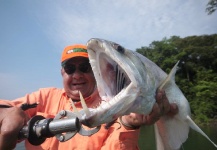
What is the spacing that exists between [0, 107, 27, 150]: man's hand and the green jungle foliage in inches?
1373

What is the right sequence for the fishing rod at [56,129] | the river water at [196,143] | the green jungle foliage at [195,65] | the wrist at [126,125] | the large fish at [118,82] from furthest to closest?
the green jungle foliage at [195,65] → the river water at [196,143] → the wrist at [126,125] → the large fish at [118,82] → the fishing rod at [56,129]

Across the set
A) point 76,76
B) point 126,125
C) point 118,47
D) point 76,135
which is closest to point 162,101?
point 126,125

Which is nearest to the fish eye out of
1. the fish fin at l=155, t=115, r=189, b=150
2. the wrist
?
the wrist

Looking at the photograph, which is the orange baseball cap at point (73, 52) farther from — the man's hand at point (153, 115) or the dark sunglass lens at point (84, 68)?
the man's hand at point (153, 115)

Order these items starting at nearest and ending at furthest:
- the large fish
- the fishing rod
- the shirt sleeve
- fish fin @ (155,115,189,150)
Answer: the fishing rod → the large fish → the shirt sleeve → fish fin @ (155,115,189,150)

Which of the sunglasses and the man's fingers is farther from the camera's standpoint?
the sunglasses

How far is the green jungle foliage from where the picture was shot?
3497 centimetres

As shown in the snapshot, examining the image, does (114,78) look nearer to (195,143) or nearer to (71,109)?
(71,109)

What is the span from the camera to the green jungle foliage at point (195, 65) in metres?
35.0

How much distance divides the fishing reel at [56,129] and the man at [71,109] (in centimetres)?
10

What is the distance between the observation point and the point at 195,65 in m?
43.7

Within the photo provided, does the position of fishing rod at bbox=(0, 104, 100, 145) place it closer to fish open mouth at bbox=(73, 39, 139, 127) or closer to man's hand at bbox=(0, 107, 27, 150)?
man's hand at bbox=(0, 107, 27, 150)

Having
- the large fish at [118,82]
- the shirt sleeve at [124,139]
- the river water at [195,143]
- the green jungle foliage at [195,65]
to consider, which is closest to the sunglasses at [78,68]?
the shirt sleeve at [124,139]

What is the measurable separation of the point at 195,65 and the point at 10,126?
1766 inches
